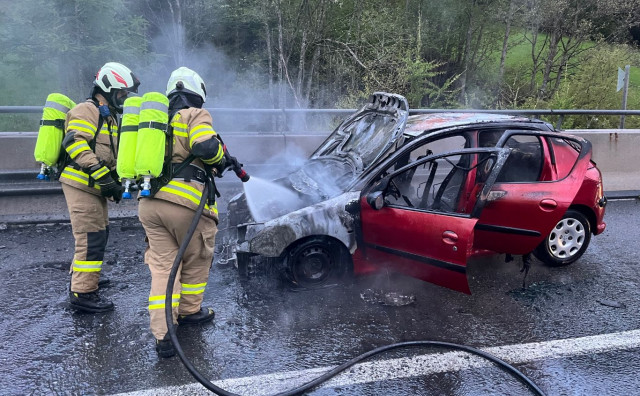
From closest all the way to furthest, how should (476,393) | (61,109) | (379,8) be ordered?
(476,393) < (61,109) < (379,8)

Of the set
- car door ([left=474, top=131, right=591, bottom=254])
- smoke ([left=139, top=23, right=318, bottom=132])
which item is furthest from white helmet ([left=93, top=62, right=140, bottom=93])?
smoke ([left=139, top=23, right=318, bottom=132])

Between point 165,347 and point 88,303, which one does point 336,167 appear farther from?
point 88,303

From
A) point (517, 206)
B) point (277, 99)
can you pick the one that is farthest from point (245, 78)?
point (517, 206)

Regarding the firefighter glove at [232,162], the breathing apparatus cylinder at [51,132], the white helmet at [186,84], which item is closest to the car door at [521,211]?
the firefighter glove at [232,162]

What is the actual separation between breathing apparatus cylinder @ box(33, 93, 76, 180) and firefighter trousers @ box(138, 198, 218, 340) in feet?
3.54

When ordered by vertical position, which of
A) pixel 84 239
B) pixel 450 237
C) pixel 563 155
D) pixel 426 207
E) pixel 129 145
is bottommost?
pixel 84 239

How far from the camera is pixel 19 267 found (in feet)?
15.7

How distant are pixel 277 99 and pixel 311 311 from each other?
39.6 feet

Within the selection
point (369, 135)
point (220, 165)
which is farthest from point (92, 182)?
point (369, 135)

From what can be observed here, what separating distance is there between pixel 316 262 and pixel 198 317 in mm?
1133

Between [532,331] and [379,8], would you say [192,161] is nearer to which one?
[532,331]

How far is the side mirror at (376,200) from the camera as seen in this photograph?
156 inches

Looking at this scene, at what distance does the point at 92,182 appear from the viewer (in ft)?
12.7

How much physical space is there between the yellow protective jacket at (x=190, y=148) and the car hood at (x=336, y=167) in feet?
3.12
